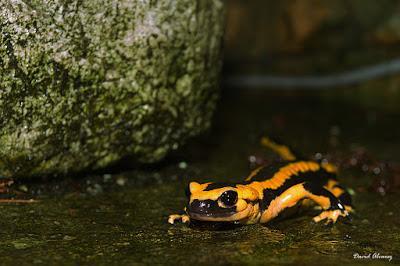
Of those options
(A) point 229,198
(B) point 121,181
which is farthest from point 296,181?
(B) point 121,181

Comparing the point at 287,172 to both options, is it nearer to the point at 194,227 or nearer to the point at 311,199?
the point at 311,199

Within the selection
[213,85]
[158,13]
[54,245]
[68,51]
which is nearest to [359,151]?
[213,85]

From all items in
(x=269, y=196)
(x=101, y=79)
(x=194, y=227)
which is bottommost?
(x=194, y=227)

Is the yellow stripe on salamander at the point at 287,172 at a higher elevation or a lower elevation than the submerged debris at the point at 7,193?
higher

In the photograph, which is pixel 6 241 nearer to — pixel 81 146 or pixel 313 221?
pixel 81 146

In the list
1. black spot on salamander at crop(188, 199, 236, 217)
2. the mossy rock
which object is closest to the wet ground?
black spot on salamander at crop(188, 199, 236, 217)

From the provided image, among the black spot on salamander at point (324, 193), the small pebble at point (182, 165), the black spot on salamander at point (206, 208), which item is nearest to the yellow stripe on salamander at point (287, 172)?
the black spot on salamander at point (324, 193)
